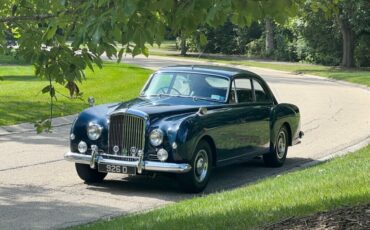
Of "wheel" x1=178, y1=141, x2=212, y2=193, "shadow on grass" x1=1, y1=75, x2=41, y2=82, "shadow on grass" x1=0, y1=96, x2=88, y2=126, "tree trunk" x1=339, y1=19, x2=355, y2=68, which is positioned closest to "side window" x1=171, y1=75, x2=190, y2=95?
"wheel" x1=178, y1=141, x2=212, y2=193

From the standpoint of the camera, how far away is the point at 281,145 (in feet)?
41.7

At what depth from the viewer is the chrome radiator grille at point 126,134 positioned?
9.81 m

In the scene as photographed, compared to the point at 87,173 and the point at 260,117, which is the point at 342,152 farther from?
the point at 87,173

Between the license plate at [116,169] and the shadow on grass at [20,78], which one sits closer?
the license plate at [116,169]

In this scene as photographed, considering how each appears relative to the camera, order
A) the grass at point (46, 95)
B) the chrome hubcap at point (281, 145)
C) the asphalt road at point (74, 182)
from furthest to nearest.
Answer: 1. the grass at point (46, 95)
2. the chrome hubcap at point (281, 145)
3. the asphalt road at point (74, 182)

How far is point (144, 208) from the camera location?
903 cm

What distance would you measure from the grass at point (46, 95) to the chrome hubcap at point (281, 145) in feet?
13.6

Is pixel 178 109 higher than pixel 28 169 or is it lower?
higher

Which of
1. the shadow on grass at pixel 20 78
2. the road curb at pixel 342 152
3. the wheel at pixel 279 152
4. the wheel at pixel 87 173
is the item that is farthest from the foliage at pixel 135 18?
the shadow on grass at pixel 20 78

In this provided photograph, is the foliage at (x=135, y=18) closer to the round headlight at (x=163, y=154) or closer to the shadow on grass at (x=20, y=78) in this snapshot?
the round headlight at (x=163, y=154)

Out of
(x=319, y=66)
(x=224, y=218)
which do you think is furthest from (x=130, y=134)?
(x=319, y=66)

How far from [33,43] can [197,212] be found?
2461mm

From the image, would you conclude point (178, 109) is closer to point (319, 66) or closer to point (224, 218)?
point (224, 218)

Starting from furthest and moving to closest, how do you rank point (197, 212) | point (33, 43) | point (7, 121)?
1. point (7, 121)
2. point (197, 212)
3. point (33, 43)
